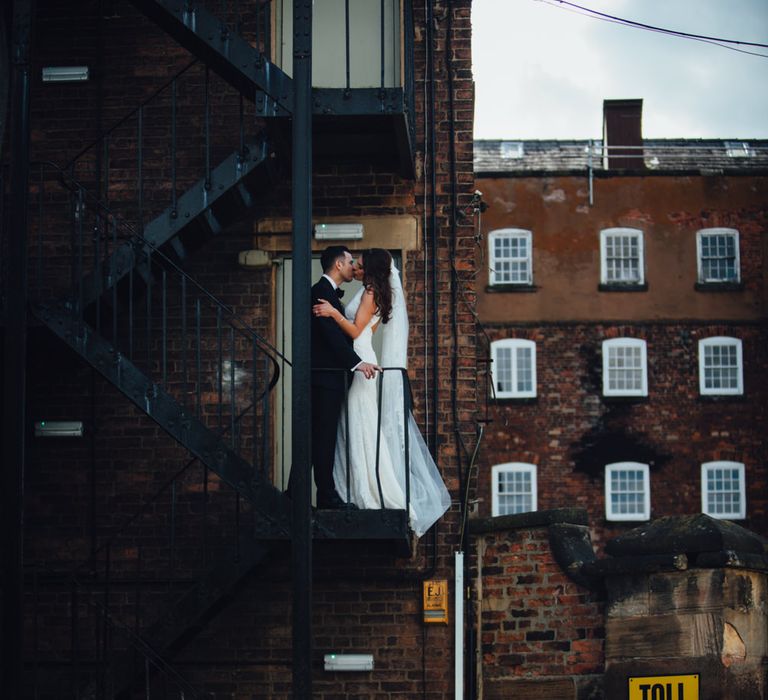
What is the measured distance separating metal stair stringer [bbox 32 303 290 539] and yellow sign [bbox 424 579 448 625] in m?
1.84

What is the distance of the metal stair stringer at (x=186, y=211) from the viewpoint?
10.7 meters

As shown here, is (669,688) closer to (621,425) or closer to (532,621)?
(532,621)

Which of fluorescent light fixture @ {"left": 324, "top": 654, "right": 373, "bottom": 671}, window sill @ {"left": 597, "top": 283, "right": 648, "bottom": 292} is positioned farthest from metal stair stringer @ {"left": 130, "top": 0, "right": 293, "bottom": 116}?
window sill @ {"left": 597, "top": 283, "right": 648, "bottom": 292}

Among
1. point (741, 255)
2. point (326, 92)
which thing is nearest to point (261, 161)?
point (326, 92)

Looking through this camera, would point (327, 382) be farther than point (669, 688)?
No

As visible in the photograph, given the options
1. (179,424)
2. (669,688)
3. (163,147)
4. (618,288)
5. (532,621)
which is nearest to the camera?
(179,424)

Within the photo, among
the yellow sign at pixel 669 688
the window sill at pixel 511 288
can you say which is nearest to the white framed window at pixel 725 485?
the window sill at pixel 511 288

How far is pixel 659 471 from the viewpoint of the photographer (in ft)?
122

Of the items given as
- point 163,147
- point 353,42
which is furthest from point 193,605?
point 353,42

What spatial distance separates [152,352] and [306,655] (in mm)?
4297

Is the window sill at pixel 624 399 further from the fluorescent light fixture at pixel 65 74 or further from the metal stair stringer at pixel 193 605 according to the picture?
the metal stair stringer at pixel 193 605

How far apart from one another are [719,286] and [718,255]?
876mm

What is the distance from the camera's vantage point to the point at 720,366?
37.8 meters

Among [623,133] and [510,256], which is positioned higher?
[623,133]
